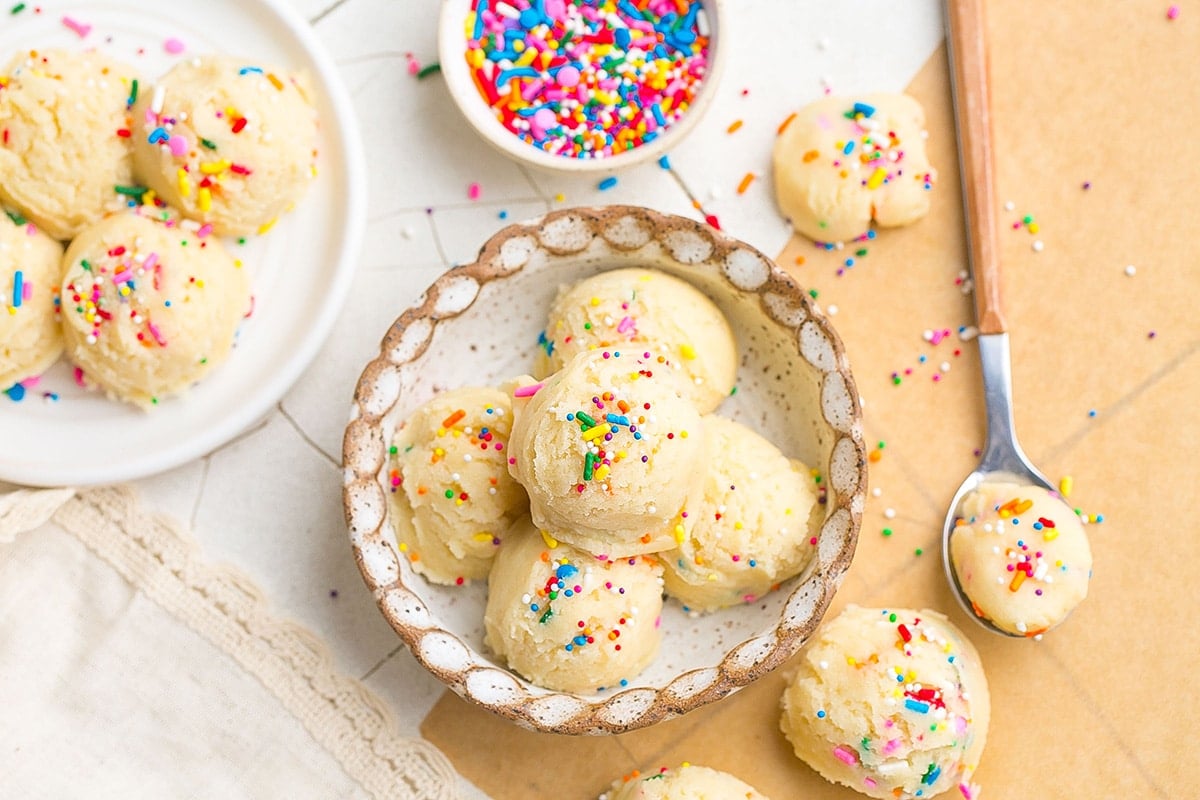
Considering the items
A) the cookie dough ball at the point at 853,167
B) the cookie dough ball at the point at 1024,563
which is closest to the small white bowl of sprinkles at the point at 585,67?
the cookie dough ball at the point at 853,167

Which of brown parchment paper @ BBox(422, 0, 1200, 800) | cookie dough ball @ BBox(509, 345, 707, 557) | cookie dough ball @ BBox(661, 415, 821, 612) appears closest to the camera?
cookie dough ball @ BBox(509, 345, 707, 557)

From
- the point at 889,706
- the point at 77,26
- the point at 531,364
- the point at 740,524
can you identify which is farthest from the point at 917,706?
the point at 77,26

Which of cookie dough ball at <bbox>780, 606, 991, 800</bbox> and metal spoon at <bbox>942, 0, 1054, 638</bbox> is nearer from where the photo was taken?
cookie dough ball at <bbox>780, 606, 991, 800</bbox>

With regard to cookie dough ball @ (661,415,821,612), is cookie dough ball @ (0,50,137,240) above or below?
above

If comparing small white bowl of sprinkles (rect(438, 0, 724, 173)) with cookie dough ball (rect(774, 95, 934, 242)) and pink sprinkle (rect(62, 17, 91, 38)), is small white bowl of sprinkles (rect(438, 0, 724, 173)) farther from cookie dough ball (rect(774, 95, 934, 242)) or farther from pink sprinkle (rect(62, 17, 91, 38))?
pink sprinkle (rect(62, 17, 91, 38))

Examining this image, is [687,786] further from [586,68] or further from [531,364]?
[586,68]

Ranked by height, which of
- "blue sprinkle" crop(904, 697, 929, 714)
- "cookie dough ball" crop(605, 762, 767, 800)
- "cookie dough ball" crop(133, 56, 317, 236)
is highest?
"cookie dough ball" crop(133, 56, 317, 236)

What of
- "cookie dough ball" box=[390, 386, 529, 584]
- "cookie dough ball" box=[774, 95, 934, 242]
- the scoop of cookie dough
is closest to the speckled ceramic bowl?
"cookie dough ball" box=[390, 386, 529, 584]

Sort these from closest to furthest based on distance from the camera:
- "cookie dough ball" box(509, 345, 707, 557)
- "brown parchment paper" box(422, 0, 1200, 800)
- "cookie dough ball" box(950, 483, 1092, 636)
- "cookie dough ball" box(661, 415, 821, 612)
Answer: "cookie dough ball" box(509, 345, 707, 557) → "cookie dough ball" box(661, 415, 821, 612) → "cookie dough ball" box(950, 483, 1092, 636) → "brown parchment paper" box(422, 0, 1200, 800)

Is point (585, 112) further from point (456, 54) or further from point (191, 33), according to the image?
point (191, 33)
